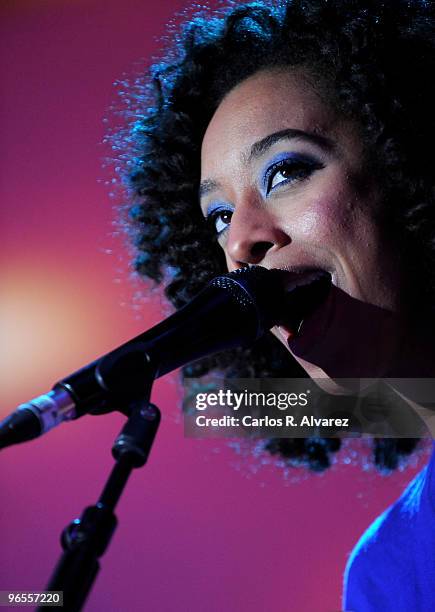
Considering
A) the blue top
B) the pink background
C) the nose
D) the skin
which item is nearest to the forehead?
the skin

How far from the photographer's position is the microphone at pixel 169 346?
0.63 m

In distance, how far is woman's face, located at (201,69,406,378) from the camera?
118 cm

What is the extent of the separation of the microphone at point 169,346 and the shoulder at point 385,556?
70cm

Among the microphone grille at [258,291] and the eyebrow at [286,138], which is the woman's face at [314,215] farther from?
the microphone grille at [258,291]

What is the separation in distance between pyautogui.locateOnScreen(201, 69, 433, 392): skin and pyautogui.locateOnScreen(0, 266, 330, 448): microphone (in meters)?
0.09

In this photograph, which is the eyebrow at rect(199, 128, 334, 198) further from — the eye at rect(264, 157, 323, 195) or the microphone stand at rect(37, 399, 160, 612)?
the microphone stand at rect(37, 399, 160, 612)

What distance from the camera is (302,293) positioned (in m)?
1.14

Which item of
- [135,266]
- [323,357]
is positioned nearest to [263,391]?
[135,266]

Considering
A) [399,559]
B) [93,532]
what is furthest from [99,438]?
[93,532]

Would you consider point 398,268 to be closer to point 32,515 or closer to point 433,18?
point 433,18

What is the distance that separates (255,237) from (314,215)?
11 cm

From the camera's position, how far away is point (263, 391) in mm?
1905

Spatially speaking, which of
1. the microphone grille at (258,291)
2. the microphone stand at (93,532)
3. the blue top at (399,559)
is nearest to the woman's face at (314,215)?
the microphone grille at (258,291)

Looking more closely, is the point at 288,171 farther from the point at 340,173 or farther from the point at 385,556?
the point at 385,556
